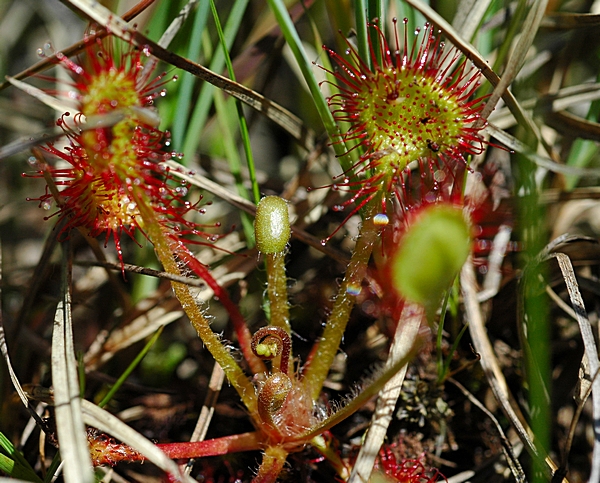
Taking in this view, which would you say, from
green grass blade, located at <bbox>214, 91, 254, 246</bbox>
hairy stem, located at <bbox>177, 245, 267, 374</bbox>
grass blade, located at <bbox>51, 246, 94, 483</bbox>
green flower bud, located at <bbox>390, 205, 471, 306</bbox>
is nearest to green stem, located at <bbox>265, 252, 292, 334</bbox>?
hairy stem, located at <bbox>177, 245, 267, 374</bbox>

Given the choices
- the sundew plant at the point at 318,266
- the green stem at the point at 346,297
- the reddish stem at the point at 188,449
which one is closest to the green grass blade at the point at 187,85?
the sundew plant at the point at 318,266

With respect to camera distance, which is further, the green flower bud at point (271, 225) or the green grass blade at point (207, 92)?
the green grass blade at point (207, 92)

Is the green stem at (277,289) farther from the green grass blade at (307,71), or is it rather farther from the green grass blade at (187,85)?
the green grass blade at (187,85)

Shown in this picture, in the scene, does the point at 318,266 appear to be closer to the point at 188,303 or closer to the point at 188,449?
the point at 188,303

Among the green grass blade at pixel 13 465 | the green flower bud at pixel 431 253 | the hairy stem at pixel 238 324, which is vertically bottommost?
the green grass blade at pixel 13 465

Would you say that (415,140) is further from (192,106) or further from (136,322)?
(136,322)

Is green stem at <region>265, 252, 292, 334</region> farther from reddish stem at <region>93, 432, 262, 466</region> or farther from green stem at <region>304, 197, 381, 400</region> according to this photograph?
reddish stem at <region>93, 432, 262, 466</region>
